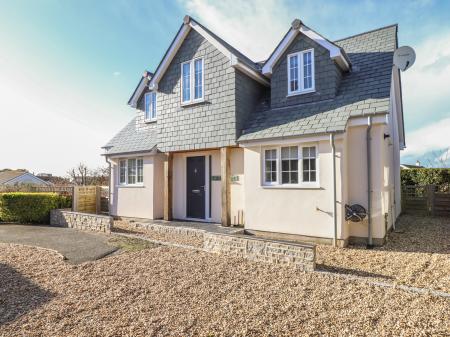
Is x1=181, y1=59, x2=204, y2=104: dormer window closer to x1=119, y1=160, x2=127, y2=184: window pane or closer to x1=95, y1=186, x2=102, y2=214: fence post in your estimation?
x1=119, y1=160, x2=127, y2=184: window pane

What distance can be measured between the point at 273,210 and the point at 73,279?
6058mm

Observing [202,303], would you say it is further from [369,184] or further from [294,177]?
[369,184]

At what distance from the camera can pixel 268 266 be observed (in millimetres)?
6148

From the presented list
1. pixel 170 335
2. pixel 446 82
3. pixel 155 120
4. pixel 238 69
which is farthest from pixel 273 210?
pixel 446 82

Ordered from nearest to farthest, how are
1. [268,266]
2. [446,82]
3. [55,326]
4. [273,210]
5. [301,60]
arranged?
[55,326] < [268,266] < [273,210] < [301,60] < [446,82]

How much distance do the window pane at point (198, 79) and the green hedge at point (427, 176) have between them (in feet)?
49.4

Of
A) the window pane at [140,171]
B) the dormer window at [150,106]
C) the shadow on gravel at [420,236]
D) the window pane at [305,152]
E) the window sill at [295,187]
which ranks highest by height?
the dormer window at [150,106]

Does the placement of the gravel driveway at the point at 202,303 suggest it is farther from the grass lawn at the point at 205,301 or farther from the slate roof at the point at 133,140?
the slate roof at the point at 133,140

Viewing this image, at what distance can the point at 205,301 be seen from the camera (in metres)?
4.48

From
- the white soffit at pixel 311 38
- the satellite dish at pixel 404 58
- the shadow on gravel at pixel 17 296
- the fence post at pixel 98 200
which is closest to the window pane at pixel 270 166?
the white soffit at pixel 311 38

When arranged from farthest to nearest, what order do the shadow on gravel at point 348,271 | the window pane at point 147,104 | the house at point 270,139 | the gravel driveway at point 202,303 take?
1. the window pane at point 147,104
2. the house at point 270,139
3. the shadow on gravel at point 348,271
4. the gravel driveway at point 202,303

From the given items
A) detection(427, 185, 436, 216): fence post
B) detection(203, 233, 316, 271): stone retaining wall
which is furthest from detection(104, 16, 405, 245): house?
detection(203, 233, 316, 271): stone retaining wall

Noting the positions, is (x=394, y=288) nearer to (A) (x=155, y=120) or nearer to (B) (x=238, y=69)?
(B) (x=238, y=69)

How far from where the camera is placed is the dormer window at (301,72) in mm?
10047
